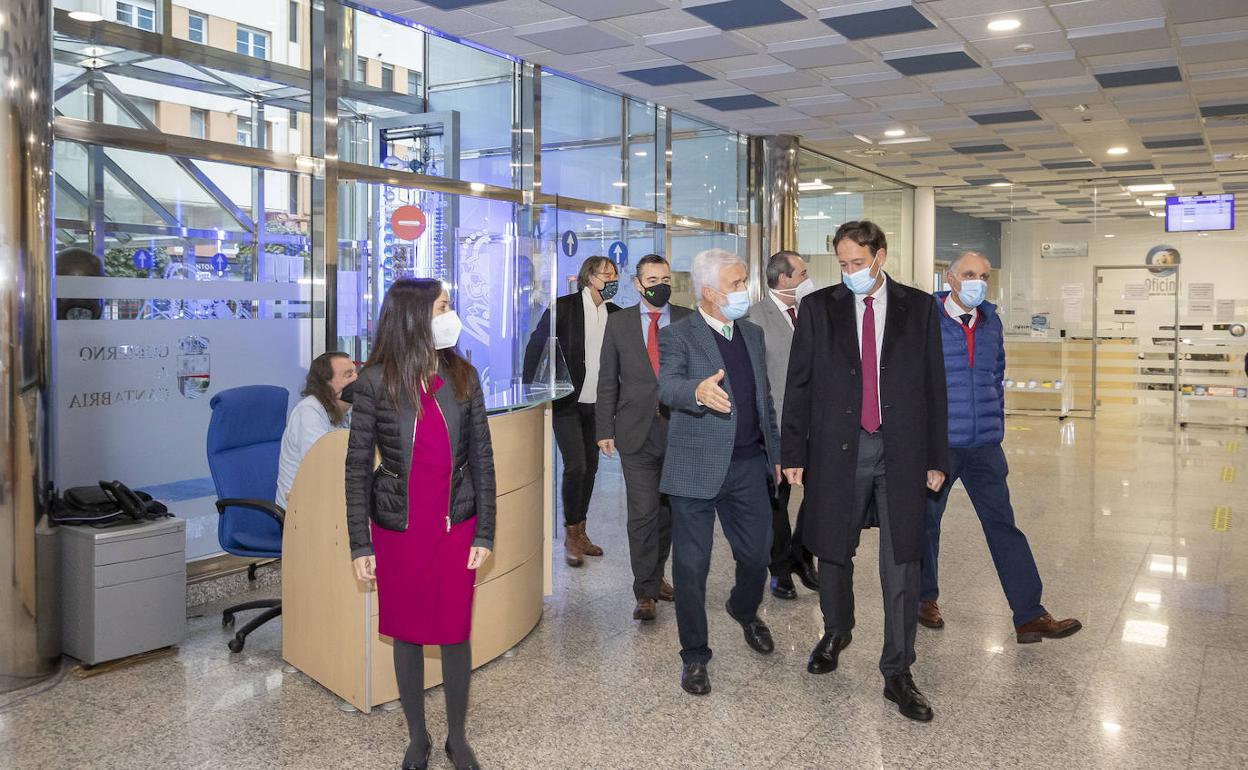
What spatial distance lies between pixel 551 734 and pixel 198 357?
299 cm

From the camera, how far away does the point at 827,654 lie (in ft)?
13.4

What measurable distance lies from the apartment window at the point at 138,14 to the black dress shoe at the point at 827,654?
440cm

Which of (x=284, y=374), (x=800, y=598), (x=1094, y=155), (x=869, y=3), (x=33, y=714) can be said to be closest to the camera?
(x=33, y=714)

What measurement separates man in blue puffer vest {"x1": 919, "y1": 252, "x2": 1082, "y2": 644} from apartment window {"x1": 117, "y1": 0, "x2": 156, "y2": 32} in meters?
4.12

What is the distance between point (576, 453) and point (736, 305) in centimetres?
229

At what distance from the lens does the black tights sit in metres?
3.11

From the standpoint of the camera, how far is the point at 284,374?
5832 millimetres

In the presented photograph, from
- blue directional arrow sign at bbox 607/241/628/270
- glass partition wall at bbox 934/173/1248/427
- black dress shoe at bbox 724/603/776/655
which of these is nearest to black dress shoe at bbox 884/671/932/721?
black dress shoe at bbox 724/603/776/655

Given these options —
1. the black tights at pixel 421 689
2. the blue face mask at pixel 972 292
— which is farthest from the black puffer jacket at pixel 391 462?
the blue face mask at pixel 972 292

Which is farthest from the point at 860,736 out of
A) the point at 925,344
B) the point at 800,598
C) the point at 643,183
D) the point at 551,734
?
the point at 643,183

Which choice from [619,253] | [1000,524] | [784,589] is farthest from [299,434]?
[619,253]

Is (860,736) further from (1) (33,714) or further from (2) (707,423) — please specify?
(1) (33,714)

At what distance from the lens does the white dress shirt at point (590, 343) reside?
5.89 metres

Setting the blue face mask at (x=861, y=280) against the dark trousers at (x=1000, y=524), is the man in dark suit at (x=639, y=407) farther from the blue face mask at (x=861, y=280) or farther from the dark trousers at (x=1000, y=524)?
the dark trousers at (x=1000, y=524)
